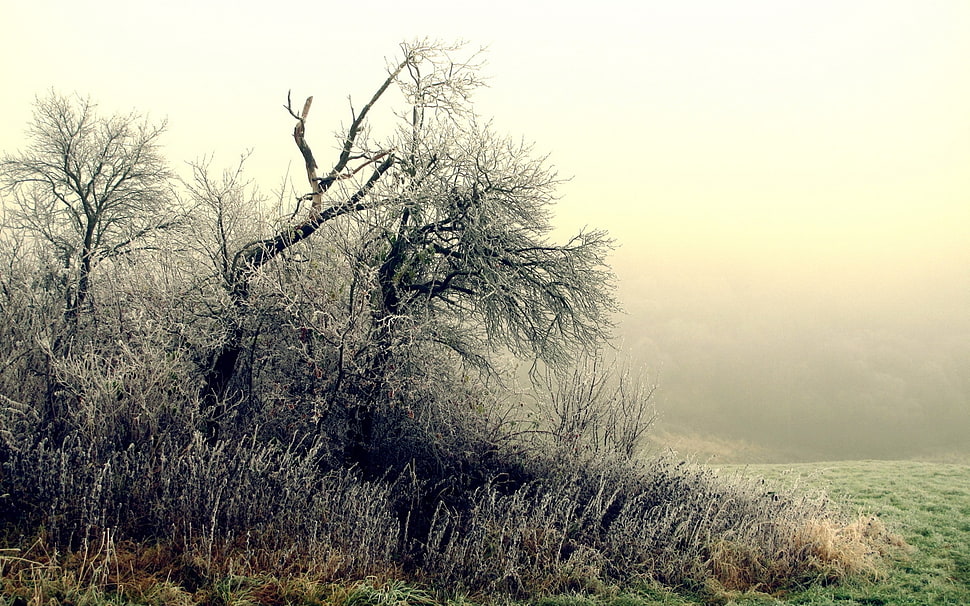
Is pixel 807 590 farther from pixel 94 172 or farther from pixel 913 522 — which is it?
pixel 94 172

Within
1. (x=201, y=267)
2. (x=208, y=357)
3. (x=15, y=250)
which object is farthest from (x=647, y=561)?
(x=15, y=250)

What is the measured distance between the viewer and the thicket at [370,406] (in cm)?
692

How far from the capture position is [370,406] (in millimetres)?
9648

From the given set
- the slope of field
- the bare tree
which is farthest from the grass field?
the bare tree

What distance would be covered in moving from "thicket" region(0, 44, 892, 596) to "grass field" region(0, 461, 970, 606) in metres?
0.28

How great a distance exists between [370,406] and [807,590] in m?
6.83

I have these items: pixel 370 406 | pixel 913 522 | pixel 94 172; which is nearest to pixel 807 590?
pixel 913 522

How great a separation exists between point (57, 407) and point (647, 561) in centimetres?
856

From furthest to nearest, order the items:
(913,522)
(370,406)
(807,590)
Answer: (913,522), (370,406), (807,590)

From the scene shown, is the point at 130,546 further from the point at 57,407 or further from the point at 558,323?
the point at 558,323

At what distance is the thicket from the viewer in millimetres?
6922

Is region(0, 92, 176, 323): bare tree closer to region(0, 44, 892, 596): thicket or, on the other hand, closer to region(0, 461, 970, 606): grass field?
region(0, 44, 892, 596): thicket

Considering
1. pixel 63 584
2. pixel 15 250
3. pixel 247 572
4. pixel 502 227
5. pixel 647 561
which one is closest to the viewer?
pixel 63 584

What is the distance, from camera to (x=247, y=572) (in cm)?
626
